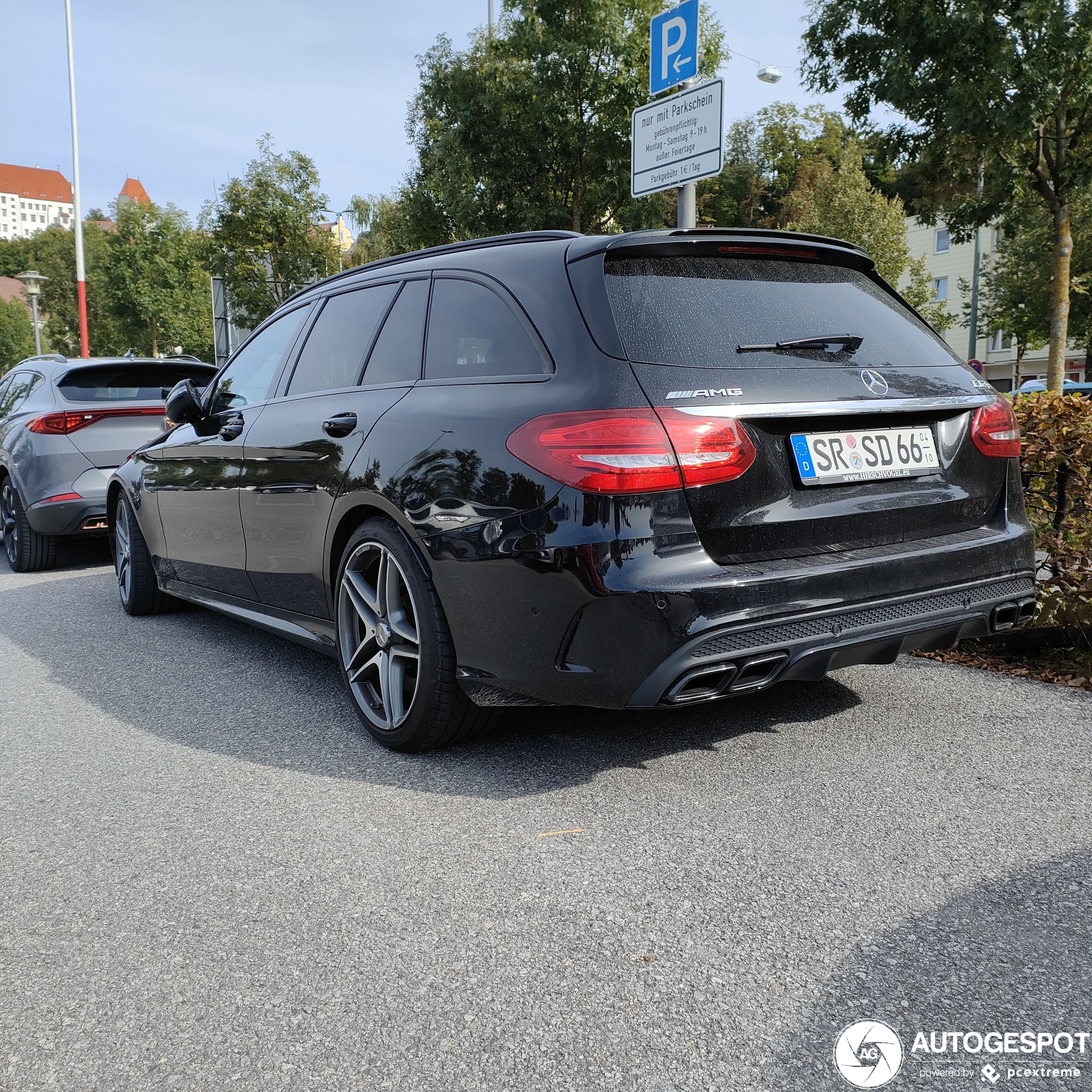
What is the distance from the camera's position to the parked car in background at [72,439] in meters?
7.69

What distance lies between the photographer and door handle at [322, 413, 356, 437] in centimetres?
373

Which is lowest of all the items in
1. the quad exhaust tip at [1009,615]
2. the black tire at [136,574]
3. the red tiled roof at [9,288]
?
the black tire at [136,574]

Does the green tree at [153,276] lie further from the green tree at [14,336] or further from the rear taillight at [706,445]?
the green tree at [14,336]

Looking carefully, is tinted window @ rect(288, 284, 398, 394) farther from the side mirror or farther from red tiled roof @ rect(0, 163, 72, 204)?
red tiled roof @ rect(0, 163, 72, 204)

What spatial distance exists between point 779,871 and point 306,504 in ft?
7.33

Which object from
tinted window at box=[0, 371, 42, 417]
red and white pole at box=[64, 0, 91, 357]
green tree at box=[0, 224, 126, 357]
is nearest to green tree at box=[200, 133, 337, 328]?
red and white pole at box=[64, 0, 91, 357]

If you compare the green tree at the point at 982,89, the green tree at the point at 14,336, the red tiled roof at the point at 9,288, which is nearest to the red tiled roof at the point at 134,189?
the red tiled roof at the point at 9,288

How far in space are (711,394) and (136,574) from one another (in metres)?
4.32

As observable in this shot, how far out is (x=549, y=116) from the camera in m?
17.0

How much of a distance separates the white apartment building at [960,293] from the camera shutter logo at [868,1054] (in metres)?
57.7

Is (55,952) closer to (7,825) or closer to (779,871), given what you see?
(7,825)

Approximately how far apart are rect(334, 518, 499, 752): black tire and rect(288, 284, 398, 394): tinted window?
0.77 meters

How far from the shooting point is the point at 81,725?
4.05 m

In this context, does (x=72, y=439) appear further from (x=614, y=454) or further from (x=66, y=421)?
(x=614, y=454)
